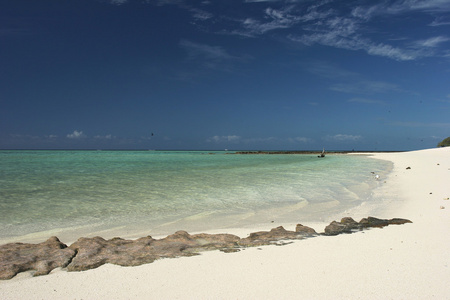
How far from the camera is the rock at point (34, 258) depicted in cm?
368

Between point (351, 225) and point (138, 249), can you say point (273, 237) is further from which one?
point (138, 249)

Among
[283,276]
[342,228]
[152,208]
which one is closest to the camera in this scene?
[283,276]

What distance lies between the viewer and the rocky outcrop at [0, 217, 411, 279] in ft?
12.6

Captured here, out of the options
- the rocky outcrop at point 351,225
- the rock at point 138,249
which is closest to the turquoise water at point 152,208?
the rocky outcrop at point 351,225

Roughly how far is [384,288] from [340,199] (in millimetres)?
7569

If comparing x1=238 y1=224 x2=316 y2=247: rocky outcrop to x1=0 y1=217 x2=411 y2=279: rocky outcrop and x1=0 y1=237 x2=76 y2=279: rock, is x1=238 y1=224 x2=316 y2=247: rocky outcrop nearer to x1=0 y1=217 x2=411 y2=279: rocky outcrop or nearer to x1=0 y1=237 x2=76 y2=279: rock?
x1=0 y1=217 x2=411 y2=279: rocky outcrop

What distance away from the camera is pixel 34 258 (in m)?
4.00

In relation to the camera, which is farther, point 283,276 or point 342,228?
point 342,228

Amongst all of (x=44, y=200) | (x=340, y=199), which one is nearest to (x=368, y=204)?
(x=340, y=199)

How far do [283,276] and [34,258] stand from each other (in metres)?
3.63

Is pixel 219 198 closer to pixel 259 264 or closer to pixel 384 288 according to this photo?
pixel 259 264

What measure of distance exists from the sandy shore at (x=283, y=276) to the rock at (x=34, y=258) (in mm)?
154

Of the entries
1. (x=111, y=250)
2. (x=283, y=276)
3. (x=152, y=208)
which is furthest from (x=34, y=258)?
(x=152, y=208)

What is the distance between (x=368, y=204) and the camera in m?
9.30
